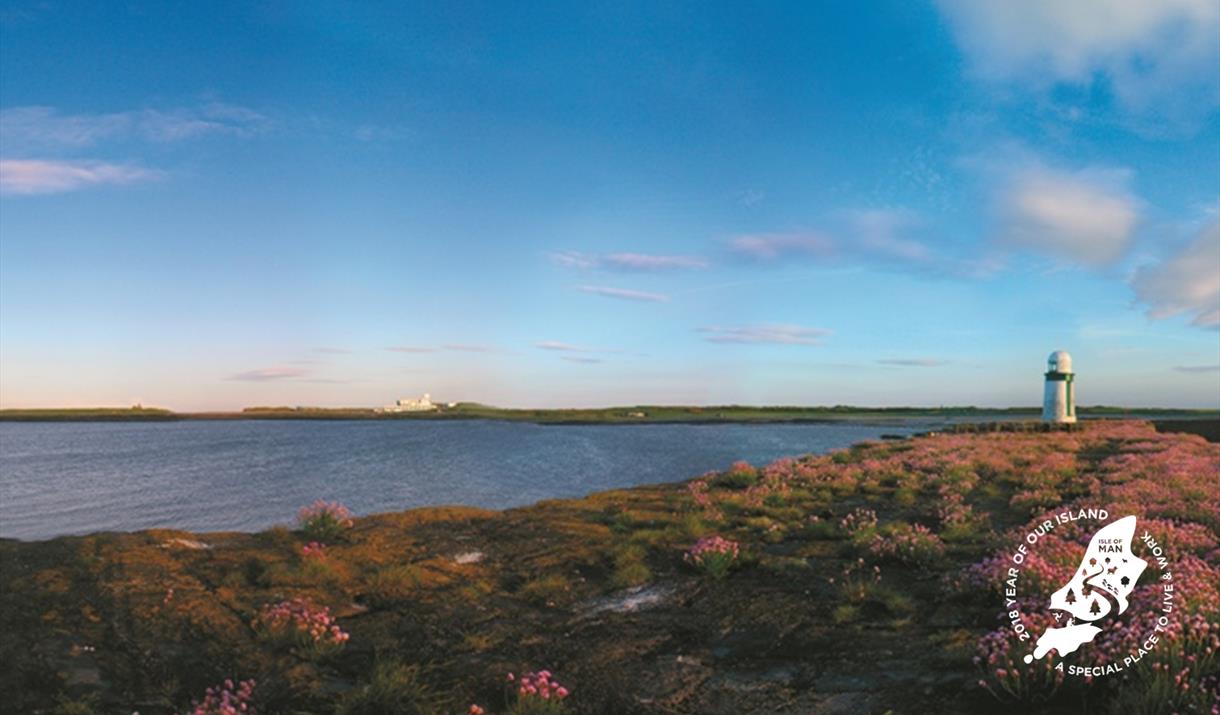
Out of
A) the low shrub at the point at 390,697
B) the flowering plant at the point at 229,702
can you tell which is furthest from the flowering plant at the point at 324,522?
the low shrub at the point at 390,697

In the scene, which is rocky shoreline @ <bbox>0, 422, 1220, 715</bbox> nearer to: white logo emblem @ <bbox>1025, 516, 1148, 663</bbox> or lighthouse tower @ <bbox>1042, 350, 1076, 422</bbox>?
white logo emblem @ <bbox>1025, 516, 1148, 663</bbox>

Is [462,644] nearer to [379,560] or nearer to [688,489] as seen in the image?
[379,560]

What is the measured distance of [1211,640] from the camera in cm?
671

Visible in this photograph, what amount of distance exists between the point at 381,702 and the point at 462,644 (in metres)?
1.93

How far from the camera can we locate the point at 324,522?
50.2ft

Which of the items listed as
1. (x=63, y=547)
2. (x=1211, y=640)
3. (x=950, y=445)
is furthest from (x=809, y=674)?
(x=950, y=445)

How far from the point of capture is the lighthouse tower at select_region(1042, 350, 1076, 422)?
63531 millimetres

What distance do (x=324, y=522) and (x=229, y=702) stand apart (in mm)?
8889

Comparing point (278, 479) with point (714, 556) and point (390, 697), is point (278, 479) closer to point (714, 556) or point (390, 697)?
point (714, 556)

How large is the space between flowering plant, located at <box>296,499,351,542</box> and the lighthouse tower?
67.9 m

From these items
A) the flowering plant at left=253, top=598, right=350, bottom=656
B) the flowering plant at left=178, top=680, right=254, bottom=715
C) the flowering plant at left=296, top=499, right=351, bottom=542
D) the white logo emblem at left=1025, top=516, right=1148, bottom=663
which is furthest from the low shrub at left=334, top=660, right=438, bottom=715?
the flowering plant at left=296, top=499, right=351, bottom=542

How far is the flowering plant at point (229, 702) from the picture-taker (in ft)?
21.4

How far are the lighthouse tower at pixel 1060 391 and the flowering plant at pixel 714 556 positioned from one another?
212 feet

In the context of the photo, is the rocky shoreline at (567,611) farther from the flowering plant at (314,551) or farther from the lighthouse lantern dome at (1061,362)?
the lighthouse lantern dome at (1061,362)
